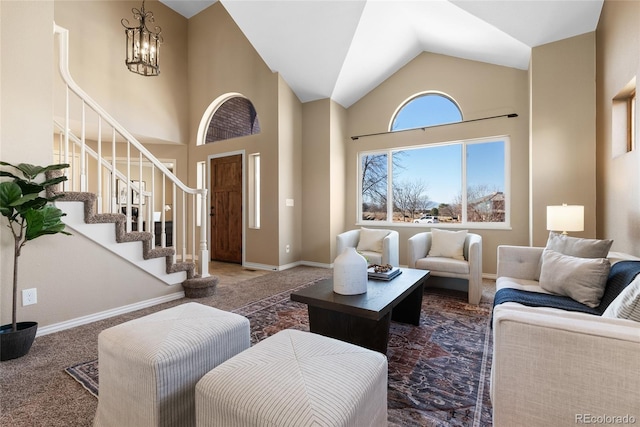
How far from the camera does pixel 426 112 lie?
5.06 metres

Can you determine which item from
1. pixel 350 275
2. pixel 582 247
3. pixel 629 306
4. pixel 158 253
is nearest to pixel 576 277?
pixel 582 247

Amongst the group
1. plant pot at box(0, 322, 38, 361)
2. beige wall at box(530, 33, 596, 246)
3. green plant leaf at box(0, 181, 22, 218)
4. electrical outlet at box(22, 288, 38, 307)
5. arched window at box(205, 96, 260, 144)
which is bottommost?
plant pot at box(0, 322, 38, 361)

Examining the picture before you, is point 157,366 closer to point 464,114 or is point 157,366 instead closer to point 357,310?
point 357,310

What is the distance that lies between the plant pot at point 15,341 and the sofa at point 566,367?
294cm

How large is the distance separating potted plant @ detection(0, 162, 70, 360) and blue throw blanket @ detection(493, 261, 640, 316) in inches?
133

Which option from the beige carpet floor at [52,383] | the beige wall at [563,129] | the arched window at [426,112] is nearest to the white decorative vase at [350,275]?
the beige carpet floor at [52,383]

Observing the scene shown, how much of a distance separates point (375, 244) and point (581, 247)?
8.24ft

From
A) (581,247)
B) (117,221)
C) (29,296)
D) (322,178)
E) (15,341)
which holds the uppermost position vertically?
(322,178)

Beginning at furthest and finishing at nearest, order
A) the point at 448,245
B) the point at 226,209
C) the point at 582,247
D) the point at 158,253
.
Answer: the point at 226,209 → the point at 448,245 → the point at 158,253 → the point at 582,247

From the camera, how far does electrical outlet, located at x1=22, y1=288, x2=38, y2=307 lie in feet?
7.91

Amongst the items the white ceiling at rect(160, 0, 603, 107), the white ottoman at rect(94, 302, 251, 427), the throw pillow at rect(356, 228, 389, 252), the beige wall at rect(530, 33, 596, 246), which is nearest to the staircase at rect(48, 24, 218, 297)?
the white ottoman at rect(94, 302, 251, 427)

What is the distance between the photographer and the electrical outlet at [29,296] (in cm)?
241

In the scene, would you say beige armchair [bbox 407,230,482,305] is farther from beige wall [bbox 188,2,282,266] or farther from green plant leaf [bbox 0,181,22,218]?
green plant leaf [bbox 0,181,22,218]

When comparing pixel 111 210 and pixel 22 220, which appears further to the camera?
pixel 111 210
